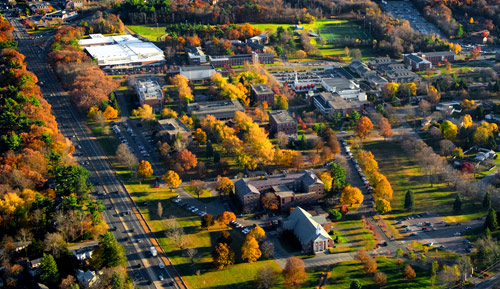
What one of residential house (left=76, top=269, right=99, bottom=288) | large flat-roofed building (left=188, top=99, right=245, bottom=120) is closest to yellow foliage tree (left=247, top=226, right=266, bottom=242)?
residential house (left=76, top=269, right=99, bottom=288)

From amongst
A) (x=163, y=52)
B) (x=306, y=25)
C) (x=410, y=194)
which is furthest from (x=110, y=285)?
(x=306, y=25)

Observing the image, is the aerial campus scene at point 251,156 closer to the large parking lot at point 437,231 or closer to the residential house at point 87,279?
the large parking lot at point 437,231

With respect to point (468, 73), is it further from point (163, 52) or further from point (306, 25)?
point (163, 52)

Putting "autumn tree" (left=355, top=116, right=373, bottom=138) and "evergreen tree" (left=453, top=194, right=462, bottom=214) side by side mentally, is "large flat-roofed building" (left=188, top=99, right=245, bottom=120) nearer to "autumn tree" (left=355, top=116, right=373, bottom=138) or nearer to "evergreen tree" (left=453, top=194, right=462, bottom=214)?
"autumn tree" (left=355, top=116, right=373, bottom=138)

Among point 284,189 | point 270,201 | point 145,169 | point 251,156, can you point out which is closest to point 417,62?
point 251,156

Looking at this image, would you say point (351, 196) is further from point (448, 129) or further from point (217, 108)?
point (217, 108)
